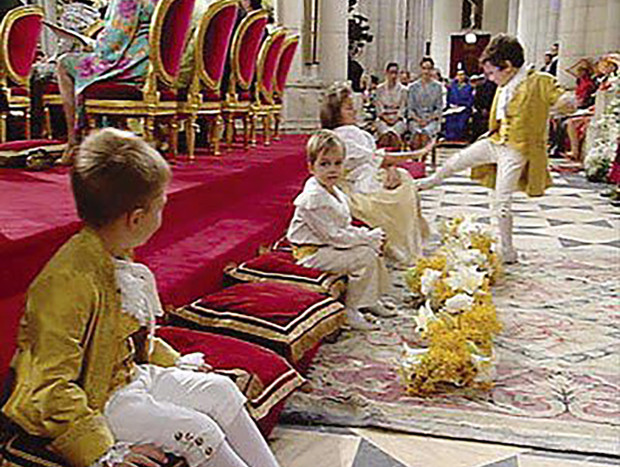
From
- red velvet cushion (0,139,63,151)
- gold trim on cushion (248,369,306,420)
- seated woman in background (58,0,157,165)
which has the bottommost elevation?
gold trim on cushion (248,369,306,420)

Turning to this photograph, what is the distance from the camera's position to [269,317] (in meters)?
2.78

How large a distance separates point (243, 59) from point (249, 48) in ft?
0.29

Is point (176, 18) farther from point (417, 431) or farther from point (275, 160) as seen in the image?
point (417, 431)

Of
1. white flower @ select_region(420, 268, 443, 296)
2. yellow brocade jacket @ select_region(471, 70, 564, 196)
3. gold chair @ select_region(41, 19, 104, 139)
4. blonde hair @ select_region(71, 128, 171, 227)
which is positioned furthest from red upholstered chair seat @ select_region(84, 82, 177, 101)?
blonde hair @ select_region(71, 128, 171, 227)

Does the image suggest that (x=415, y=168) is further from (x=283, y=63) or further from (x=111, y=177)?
(x=111, y=177)

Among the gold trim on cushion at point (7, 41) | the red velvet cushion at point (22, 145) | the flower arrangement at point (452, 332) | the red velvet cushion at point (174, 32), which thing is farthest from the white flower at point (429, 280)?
the gold trim on cushion at point (7, 41)

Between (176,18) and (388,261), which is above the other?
(176,18)

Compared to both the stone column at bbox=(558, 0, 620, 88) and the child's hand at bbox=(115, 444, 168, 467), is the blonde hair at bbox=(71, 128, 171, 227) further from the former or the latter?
the stone column at bbox=(558, 0, 620, 88)

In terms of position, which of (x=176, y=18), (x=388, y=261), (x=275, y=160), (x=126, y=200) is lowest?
(x=388, y=261)

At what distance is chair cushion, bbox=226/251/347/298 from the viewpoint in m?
3.31

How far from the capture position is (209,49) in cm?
497

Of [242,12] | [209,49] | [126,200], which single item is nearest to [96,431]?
[126,200]

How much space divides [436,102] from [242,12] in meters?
6.02

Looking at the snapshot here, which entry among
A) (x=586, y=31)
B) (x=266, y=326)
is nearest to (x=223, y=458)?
(x=266, y=326)
